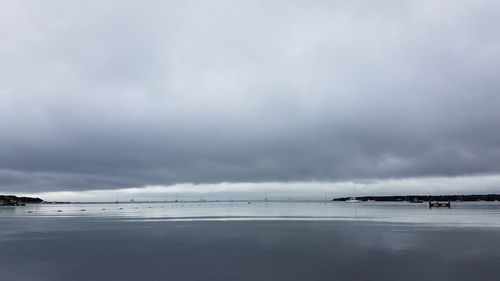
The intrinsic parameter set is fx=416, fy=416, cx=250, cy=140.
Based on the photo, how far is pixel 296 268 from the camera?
25625 millimetres

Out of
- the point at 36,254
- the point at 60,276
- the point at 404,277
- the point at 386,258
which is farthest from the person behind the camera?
the point at 36,254

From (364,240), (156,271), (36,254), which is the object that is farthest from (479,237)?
(36,254)

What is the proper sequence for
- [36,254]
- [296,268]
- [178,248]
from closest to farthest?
1. [296,268]
2. [36,254]
3. [178,248]

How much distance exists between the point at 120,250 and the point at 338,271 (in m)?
19.2

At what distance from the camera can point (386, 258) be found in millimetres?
28672

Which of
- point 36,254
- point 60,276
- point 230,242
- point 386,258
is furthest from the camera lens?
point 230,242

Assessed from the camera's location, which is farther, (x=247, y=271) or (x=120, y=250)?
(x=120, y=250)

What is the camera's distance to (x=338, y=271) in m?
24.3

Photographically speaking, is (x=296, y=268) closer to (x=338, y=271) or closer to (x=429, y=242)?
(x=338, y=271)

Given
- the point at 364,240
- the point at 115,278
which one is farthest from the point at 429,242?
the point at 115,278

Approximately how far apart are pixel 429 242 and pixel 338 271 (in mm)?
17412

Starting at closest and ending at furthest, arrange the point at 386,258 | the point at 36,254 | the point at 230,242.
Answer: the point at 386,258 → the point at 36,254 → the point at 230,242

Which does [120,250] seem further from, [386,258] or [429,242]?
[429,242]

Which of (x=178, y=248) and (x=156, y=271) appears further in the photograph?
(x=178, y=248)
